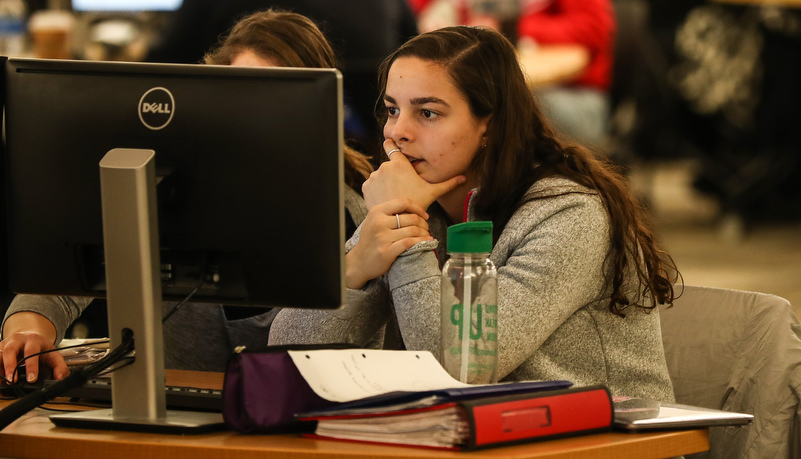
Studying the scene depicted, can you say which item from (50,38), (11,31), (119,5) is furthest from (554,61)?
(11,31)

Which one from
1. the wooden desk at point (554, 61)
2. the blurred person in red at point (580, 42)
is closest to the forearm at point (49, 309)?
the wooden desk at point (554, 61)

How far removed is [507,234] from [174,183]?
1.70 feet

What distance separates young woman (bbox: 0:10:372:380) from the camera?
4.76 feet

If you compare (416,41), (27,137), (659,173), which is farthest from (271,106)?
(659,173)

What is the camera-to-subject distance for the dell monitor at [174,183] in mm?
1153

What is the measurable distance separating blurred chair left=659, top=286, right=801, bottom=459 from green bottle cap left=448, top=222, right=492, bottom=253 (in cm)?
52

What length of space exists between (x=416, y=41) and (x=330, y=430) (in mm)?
717

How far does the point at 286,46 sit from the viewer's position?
190 centimetres

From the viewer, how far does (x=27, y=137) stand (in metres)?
1.25

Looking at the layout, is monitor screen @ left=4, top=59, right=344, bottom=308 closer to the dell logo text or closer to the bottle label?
the dell logo text

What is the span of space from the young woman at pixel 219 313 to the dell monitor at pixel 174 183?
24 centimetres

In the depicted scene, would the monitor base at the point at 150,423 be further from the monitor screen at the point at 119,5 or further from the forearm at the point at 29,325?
the monitor screen at the point at 119,5

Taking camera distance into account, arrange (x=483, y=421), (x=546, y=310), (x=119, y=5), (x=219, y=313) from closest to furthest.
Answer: (x=483, y=421), (x=546, y=310), (x=219, y=313), (x=119, y=5)

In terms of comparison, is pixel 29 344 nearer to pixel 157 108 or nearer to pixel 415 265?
pixel 157 108
